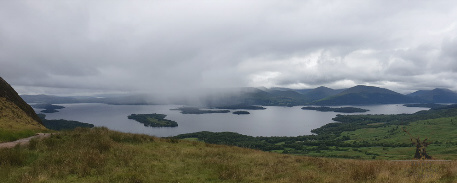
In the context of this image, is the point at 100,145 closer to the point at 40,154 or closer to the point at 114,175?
the point at 40,154

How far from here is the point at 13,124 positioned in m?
22.8

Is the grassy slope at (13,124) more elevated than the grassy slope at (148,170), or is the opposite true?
the grassy slope at (13,124)

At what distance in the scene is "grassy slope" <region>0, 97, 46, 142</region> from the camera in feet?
59.9

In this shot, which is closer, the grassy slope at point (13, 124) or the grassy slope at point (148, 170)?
the grassy slope at point (148, 170)

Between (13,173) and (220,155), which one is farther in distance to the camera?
(220,155)

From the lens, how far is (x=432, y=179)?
977cm

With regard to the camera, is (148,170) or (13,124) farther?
(13,124)

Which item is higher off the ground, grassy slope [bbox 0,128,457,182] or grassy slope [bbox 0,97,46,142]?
grassy slope [bbox 0,97,46,142]

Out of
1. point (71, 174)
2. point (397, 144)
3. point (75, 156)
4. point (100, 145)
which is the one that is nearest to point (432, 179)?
point (71, 174)

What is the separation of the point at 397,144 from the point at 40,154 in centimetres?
23409

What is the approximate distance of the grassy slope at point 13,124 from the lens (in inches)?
719

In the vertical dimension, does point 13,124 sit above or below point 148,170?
above

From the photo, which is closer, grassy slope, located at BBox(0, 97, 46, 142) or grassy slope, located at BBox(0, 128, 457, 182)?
grassy slope, located at BBox(0, 128, 457, 182)

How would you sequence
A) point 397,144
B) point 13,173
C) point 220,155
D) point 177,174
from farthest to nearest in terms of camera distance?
point 397,144 < point 220,155 < point 177,174 < point 13,173
